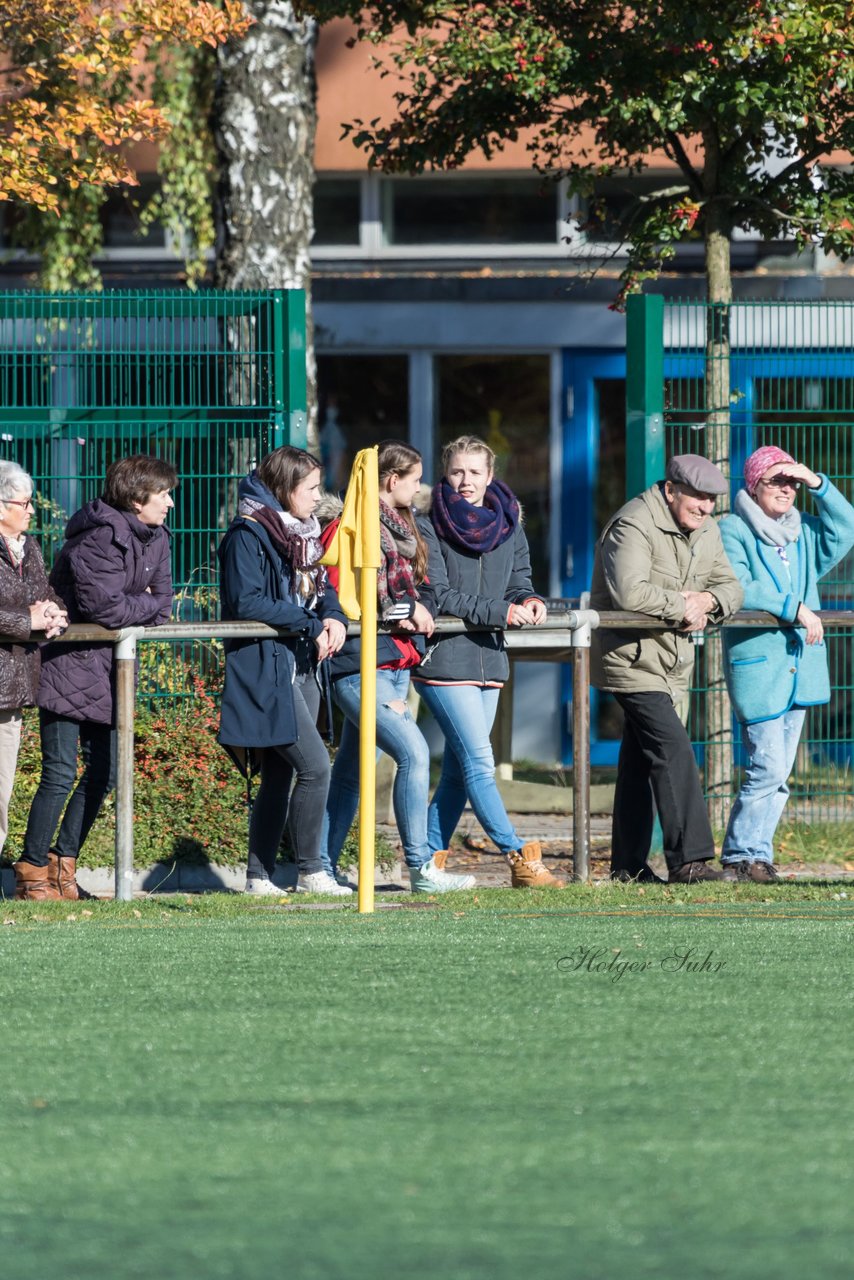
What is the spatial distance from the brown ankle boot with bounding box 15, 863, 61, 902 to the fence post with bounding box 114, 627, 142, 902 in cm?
43

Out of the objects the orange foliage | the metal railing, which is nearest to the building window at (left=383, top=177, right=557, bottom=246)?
the orange foliage

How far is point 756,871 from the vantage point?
339 inches

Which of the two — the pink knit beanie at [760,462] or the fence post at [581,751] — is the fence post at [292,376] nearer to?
the fence post at [581,751]

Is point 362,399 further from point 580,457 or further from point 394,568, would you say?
point 394,568

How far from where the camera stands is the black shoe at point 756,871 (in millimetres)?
8577

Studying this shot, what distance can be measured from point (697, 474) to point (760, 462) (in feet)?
1.57

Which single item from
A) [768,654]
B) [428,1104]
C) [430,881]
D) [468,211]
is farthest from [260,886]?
[468,211]

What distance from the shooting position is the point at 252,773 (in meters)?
8.40

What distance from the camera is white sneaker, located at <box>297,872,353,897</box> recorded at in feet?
26.7

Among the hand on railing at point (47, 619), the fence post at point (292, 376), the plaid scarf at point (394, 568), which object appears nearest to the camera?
the hand on railing at point (47, 619)

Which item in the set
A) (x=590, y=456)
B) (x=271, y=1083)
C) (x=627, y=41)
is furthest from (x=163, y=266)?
(x=271, y=1083)

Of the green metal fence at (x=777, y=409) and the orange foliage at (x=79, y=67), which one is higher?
the orange foliage at (x=79, y=67)

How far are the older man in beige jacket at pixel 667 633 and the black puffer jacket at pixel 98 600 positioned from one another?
6.32 ft
